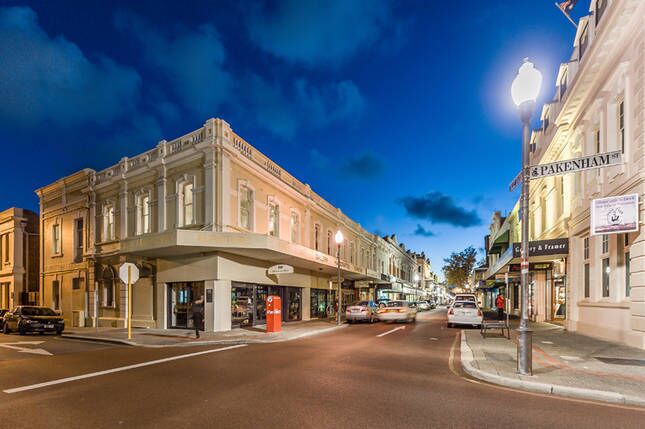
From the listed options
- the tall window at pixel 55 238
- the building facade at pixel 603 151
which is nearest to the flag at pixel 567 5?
the building facade at pixel 603 151

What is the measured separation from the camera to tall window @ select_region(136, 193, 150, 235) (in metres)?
22.8

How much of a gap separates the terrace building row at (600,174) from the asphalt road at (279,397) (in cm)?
724

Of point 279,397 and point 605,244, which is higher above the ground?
point 605,244

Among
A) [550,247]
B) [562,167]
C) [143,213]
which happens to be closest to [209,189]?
[143,213]

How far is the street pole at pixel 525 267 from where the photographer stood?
27.0 feet

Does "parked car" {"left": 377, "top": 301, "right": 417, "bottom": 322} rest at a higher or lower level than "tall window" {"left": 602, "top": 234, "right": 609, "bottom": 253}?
lower

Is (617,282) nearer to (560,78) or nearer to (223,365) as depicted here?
(560,78)

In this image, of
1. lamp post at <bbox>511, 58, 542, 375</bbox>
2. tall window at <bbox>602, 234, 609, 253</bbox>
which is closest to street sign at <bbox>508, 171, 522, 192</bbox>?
lamp post at <bbox>511, 58, 542, 375</bbox>

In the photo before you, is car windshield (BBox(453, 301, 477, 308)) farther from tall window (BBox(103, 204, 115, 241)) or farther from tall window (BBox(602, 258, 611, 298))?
tall window (BBox(103, 204, 115, 241))

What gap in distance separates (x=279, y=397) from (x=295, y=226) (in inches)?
821

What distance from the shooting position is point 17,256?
32.2m

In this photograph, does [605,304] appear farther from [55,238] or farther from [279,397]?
[55,238]

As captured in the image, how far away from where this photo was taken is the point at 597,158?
373 inches

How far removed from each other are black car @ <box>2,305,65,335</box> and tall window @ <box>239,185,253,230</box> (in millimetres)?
10347
